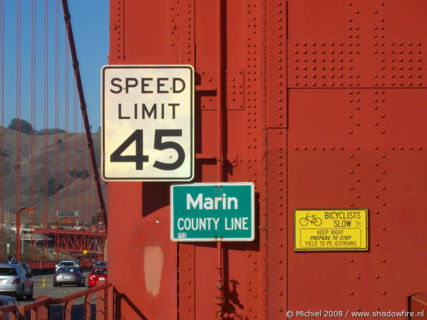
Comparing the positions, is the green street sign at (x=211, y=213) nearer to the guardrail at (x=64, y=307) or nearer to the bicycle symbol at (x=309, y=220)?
the bicycle symbol at (x=309, y=220)

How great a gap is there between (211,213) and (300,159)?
914mm

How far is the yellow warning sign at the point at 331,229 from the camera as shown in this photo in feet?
23.2

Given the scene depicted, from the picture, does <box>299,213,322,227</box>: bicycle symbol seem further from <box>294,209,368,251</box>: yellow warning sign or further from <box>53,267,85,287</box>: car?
<box>53,267,85,287</box>: car

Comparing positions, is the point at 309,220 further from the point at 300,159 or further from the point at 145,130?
the point at 145,130

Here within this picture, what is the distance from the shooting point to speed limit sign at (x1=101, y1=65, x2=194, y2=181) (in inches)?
290

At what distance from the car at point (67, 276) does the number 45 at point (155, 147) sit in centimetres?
4096

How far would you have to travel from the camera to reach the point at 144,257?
25.7 ft

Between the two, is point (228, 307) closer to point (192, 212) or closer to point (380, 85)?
point (192, 212)

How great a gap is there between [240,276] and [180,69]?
6.50ft

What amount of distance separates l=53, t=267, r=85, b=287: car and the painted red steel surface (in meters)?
40.3

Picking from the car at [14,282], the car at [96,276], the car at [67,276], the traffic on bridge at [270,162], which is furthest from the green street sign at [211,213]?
the car at [67,276]

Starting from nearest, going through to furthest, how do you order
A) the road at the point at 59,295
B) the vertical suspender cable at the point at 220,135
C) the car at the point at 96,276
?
1. the vertical suspender cable at the point at 220,135
2. the road at the point at 59,295
3. the car at the point at 96,276

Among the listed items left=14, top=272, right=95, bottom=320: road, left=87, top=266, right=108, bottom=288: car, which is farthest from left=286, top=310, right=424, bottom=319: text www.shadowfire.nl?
left=87, top=266, right=108, bottom=288: car

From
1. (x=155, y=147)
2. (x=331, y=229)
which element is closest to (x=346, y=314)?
(x=331, y=229)
